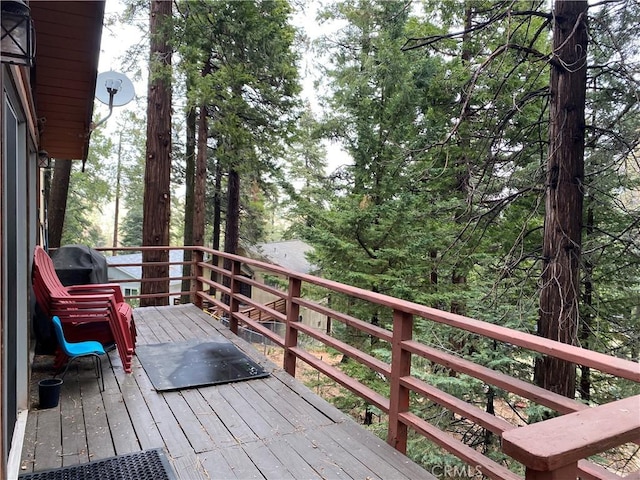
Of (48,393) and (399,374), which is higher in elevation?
(399,374)

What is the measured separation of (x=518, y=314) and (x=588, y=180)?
213 centimetres

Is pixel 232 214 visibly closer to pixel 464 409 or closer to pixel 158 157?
pixel 158 157

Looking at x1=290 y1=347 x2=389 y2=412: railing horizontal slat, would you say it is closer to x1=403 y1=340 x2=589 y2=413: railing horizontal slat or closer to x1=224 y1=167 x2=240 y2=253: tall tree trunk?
x1=403 y1=340 x2=589 y2=413: railing horizontal slat

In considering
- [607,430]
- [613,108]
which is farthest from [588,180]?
[607,430]

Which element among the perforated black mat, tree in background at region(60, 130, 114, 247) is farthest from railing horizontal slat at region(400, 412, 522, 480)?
tree in background at region(60, 130, 114, 247)

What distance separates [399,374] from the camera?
2.57 meters

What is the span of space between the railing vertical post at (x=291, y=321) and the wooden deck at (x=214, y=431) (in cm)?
21

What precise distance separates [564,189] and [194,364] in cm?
393

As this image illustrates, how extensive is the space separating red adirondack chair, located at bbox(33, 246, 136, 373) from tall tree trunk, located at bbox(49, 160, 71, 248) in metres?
4.50

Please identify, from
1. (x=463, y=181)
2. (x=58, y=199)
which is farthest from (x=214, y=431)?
(x=58, y=199)

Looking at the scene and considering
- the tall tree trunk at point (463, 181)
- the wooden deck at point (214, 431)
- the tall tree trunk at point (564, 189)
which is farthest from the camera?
the tall tree trunk at point (463, 181)

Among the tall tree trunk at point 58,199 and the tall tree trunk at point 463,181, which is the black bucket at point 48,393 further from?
the tall tree trunk at point 58,199

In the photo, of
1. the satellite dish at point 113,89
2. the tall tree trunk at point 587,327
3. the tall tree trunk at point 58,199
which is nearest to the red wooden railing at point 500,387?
the satellite dish at point 113,89

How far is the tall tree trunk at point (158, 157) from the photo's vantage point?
6488 mm
